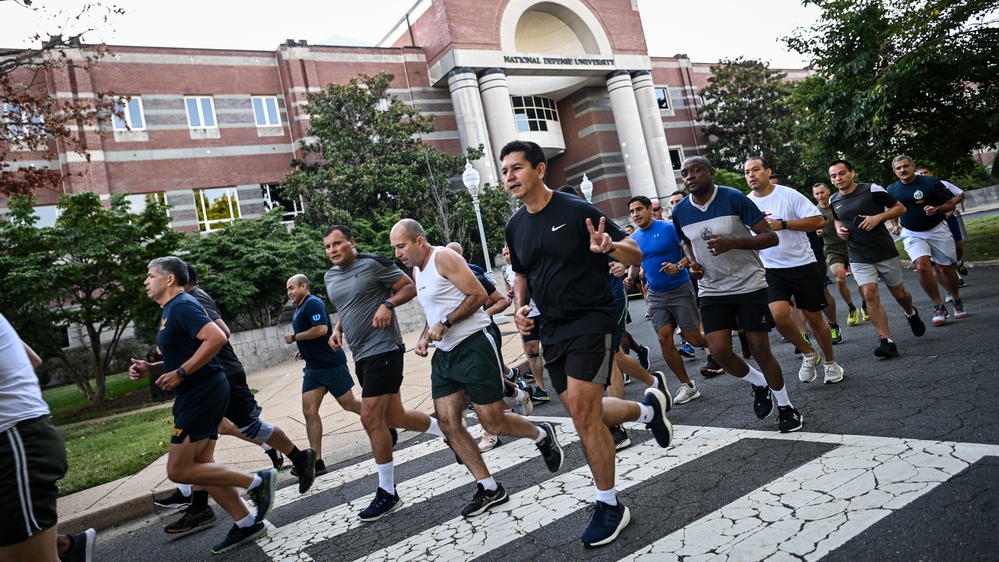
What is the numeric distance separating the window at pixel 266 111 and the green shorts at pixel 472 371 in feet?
92.1

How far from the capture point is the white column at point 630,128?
36.4 m

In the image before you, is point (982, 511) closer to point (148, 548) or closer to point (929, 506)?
point (929, 506)

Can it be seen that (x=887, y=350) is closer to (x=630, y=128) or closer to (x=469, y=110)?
(x=469, y=110)

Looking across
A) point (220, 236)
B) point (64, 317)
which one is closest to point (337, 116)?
point (220, 236)

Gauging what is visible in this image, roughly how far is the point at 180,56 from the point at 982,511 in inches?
1247

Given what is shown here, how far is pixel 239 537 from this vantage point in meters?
4.55

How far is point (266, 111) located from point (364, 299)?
27.4 m

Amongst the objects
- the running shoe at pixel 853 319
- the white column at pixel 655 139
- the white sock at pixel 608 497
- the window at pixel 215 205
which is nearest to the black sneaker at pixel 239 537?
the white sock at pixel 608 497

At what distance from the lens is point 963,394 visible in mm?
4684

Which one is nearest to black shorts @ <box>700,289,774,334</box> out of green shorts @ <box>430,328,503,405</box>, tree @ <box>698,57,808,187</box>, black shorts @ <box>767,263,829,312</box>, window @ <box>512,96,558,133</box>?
black shorts @ <box>767,263,829,312</box>

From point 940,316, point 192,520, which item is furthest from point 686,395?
point 192,520

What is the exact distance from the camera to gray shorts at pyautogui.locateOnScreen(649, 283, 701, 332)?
6.89 metres

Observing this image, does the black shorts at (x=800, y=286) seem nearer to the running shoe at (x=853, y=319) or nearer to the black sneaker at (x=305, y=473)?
the running shoe at (x=853, y=319)

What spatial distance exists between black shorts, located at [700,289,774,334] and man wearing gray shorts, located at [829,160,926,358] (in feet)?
8.31
